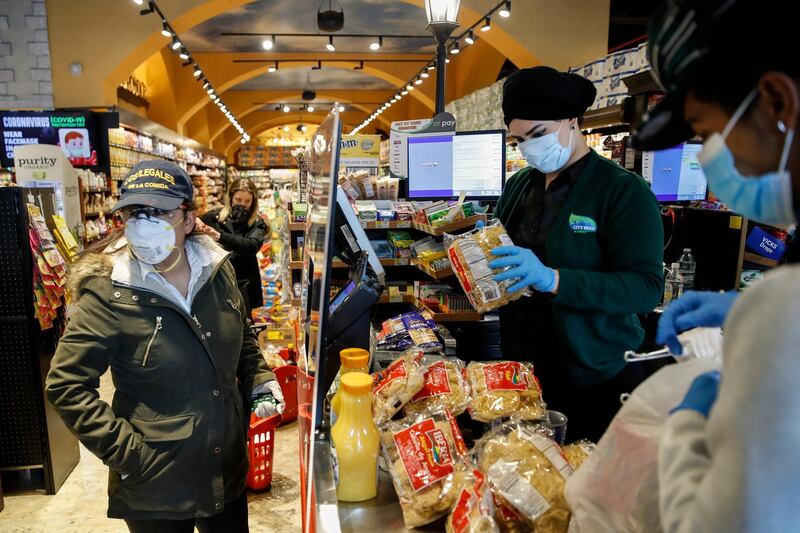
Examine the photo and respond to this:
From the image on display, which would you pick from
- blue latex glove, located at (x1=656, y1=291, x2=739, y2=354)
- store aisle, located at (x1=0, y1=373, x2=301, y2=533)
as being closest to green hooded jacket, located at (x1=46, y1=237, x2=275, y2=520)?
store aisle, located at (x1=0, y1=373, x2=301, y2=533)

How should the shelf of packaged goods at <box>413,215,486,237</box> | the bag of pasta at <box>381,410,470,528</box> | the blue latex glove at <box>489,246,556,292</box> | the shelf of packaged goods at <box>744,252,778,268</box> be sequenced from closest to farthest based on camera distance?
the bag of pasta at <box>381,410,470,528</box>, the blue latex glove at <box>489,246,556,292</box>, the shelf of packaged goods at <box>413,215,486,237</box>, the shelf of packaged goods at <box>744,252,778,268</box>

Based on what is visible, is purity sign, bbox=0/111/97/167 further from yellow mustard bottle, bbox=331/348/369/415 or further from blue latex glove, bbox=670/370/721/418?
blue latex glove, bbox=670/370/721/418

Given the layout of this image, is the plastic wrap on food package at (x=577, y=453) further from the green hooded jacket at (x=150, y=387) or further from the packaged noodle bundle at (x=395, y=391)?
the green hooded jacket at (x=150, y=387)

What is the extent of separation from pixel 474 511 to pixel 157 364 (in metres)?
1.22

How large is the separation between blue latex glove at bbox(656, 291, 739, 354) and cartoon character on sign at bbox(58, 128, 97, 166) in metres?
9.13

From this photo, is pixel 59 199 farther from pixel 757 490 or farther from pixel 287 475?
pixel 757 490

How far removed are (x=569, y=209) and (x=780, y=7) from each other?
117 centimetres

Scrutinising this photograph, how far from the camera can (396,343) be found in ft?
6.40

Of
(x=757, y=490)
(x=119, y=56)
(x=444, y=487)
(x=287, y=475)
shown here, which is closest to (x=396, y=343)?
(x=444, y=487)

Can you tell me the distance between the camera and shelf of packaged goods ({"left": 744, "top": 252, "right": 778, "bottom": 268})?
10.7 feet

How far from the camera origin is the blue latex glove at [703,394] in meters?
0.59

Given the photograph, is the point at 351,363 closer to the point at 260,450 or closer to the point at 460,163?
the point at 460,163

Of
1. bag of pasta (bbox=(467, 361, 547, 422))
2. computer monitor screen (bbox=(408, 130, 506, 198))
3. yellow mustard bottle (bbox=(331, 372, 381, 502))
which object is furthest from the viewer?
computer monitor screen (bbox=(408, 130, 506, 198))

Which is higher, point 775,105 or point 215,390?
point 775,105
